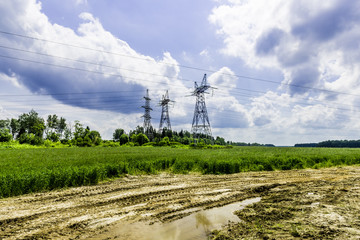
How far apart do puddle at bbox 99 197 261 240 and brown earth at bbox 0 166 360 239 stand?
258 mm

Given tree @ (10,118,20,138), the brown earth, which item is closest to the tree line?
tree @ (10,118,20,138)

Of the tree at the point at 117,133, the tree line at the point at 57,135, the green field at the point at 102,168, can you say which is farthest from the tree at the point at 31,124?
the green field at the point at 102,168

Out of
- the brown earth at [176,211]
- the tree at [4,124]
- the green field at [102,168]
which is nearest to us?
the brown earth at [176,211]

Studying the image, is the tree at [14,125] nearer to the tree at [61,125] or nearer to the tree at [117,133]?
the tree at [61,125]

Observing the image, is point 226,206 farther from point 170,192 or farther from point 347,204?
point 347,204

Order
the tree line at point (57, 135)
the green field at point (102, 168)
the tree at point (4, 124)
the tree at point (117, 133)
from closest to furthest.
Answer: the green field at point (102, 168), the tree line at point (57, 135), the tree at point (4, 124), the tree at point (117, 133)

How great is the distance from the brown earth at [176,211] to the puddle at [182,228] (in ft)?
0.85

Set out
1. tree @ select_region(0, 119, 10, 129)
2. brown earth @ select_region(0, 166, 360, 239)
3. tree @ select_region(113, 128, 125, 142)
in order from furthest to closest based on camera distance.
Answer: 1. tree @ select_region(113, 128, 125, 142)
2. tree @ select_region(0, 119, 10, 129)
3. brown earth @ select_region(0, 166, 360, 239)

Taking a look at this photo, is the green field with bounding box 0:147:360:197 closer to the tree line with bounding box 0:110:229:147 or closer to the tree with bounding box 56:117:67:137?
the tree line with bounding box 0:110:229:147

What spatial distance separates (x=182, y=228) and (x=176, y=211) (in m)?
1.16

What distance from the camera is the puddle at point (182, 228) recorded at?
15.8ft

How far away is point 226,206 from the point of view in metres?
7.07

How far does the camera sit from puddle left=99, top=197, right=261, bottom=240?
15.8 feet

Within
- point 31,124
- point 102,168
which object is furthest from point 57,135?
point 102,168
